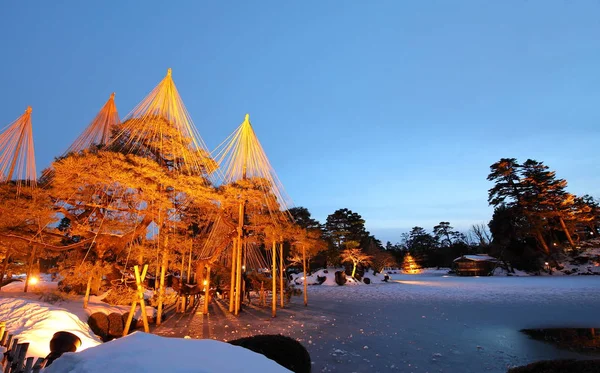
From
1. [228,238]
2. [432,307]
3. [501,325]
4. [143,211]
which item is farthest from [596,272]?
[143,211]

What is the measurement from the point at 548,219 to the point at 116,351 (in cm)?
4782

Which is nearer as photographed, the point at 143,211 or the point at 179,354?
the point at 179,354

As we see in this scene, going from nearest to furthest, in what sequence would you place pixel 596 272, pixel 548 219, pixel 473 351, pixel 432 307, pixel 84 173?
pixel 473 351
pixel 84 173
pixel 432 307
pixel 596 272
pixel 548 219

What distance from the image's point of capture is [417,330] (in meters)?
9.44

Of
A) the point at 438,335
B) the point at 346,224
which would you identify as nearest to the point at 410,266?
the point at 346,224

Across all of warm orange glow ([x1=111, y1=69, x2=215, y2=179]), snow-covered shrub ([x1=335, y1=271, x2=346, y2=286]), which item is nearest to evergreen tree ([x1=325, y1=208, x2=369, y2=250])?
snow-covered shrub ([x1=335, y1=271, x2=346, y2=286])

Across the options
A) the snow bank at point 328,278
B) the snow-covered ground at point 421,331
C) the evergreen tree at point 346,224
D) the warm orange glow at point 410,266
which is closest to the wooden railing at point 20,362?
the snow-covered ground at point 421,331

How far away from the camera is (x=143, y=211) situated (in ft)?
33.8

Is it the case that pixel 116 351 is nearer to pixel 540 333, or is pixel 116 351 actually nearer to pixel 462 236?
pixel 540 333

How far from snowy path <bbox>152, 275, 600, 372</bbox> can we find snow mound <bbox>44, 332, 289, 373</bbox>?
3670 mm

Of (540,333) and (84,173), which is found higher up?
(84,173)

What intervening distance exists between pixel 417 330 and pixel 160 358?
882 centimetres

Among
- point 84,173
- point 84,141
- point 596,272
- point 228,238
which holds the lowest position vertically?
point 596,272

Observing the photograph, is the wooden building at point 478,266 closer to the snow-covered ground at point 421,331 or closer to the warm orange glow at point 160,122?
the snow-covered ground at point 421,331
